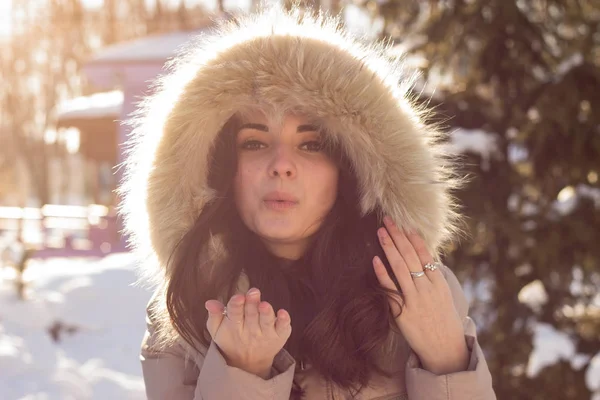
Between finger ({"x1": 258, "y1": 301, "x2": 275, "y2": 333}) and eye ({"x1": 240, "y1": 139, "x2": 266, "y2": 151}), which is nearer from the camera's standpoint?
finger ({"x1": 258, "y1": 301, "x2": 275, "y2": 333})

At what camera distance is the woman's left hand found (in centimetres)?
202

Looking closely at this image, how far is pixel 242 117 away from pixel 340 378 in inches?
32.7

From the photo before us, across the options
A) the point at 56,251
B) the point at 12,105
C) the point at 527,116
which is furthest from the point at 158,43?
the point at 12,105

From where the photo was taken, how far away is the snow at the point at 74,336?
4.46 m

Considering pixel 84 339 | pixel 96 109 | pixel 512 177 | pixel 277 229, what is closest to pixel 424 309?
pixel 277 229

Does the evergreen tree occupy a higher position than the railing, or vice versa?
the evergreen tree

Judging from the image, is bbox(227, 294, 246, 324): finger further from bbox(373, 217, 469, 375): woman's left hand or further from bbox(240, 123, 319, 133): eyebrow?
bbox(240, 123, 319, 133): eyebrow

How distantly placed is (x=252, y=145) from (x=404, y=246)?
0.54m

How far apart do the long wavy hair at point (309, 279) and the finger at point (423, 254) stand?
0.33ft

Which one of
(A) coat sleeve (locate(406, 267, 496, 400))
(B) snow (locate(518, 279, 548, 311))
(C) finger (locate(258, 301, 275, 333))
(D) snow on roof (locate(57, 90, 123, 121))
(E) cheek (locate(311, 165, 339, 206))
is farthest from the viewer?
(D) snow on roof (locate(57, 90, 123, 121))

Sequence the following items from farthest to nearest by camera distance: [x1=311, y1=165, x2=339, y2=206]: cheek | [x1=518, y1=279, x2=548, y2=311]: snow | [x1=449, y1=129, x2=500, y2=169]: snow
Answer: [x1=518, y1=279, x2=548, y2=311]: snow
[x1=449, y1=129, x2=500, y2=169]: snow
[x1=311, y1=165, x2=339, y2=206]: cheek

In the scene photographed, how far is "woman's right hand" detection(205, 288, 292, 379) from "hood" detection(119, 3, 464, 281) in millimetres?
404

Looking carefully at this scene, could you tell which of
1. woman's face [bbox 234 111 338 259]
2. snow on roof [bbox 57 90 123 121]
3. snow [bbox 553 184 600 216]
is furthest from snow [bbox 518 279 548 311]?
snow on roof [bbox 57 90 123 121]

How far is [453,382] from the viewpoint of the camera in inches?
76.5
